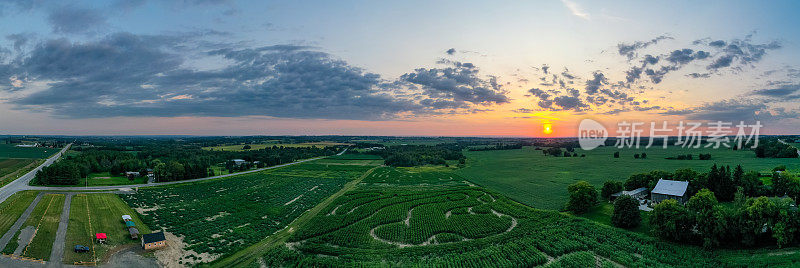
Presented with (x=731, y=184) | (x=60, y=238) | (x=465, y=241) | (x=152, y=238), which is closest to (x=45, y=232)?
(x=60, y=238)

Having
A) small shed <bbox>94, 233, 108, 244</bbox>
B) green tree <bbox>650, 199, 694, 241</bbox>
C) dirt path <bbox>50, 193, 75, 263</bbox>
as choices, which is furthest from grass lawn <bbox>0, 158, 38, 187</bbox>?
green tree <bbox>650, 199, 694, 241</bbox>

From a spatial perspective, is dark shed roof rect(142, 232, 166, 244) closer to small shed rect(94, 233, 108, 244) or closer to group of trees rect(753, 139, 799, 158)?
small shed rect(94, 233, 108, 244)

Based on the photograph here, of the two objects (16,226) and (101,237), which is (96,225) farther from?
(16,226)

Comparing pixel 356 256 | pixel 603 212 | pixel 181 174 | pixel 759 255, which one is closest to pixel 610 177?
pixel 603 212

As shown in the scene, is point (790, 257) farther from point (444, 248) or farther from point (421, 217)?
→ point (421, 217)

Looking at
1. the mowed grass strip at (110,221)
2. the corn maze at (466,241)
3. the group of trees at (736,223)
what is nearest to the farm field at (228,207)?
the mowed grass strip at (110,221)

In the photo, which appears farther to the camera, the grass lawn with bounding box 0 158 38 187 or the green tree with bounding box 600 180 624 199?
the grass lawn with bounding box 0 158 38 187

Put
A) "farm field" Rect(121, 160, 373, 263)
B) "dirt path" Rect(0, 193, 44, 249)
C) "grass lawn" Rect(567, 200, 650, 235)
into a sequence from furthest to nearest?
"grass lawn" Rect(567, 200, 650, 235)
"farm field" Rect(121, 160, 373, 263)
"dirt path" Rect(0, 193, 44, 249)
